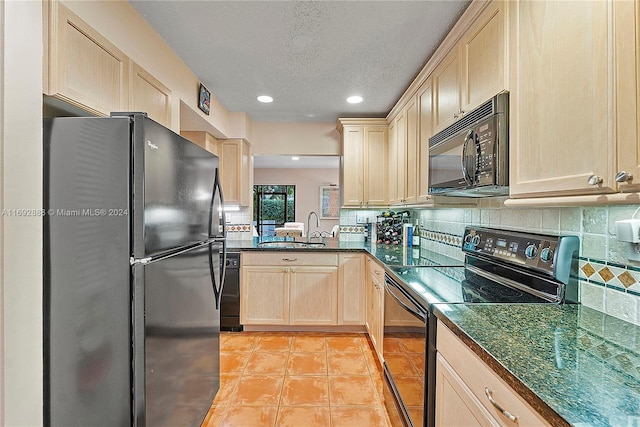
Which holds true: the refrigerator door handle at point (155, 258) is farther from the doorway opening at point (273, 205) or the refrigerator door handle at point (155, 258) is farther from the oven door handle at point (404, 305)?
the doorway opening at point (273, 205)

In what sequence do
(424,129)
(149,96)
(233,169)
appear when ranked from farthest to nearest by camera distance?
(233,169)
(424,129)
(149,96)

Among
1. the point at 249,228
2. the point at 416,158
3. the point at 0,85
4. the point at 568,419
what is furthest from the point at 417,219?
the point at 0,85

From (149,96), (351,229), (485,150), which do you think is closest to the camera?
(485,150)

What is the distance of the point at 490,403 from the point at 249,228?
3.73m

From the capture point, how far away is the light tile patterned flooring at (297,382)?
2.01 meters

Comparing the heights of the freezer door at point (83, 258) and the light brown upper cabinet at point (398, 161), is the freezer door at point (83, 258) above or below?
below

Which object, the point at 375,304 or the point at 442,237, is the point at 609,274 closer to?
the point at 442,237

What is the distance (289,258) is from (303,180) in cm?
559

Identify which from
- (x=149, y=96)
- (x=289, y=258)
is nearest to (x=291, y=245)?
(x=289, y=258)

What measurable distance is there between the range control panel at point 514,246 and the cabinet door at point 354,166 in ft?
5.98

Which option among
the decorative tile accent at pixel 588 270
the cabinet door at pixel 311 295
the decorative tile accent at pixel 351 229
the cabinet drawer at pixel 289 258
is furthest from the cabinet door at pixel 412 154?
the decorative tile accent at pixel 588 270

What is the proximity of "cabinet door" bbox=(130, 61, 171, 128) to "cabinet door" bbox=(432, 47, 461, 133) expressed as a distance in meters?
1.84

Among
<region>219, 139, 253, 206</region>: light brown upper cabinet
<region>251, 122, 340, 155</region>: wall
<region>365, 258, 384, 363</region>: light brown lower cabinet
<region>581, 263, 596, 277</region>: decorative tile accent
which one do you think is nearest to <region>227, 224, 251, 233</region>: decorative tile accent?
<region>219, 139, 253, 206</region>: light brown upper cabinet

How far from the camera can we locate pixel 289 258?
333cm
